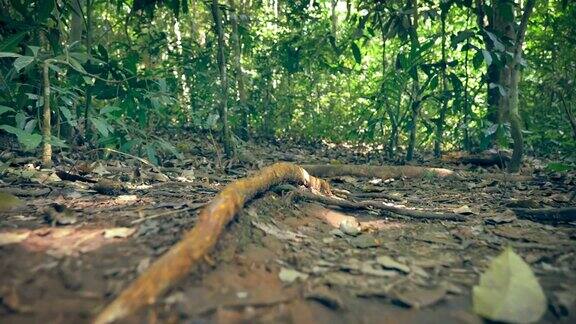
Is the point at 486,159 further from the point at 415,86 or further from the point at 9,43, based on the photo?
the point at 9,43

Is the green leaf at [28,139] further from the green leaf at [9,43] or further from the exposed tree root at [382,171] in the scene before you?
the exposed tree root at [382,171]

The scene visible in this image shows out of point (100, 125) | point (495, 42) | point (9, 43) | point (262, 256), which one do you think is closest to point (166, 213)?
point (262, 256)

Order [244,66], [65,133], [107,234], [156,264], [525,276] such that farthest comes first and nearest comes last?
[244,66] → [65,133] → [107,234] → [525,276] → [156,264]

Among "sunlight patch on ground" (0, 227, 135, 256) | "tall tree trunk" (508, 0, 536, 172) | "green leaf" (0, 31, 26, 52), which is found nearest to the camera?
"sunlight patch on ground" (0, 227, 135, 256)

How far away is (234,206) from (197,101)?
524cm

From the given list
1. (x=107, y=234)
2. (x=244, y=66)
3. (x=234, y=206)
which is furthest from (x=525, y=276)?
(x=244, y=66)

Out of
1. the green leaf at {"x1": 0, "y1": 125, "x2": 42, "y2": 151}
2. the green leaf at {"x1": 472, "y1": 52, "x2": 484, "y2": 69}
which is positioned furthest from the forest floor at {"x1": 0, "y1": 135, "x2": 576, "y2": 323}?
the green leaf at {"x1": 472, "y1": 52, "x2": 484, "y2": 69}

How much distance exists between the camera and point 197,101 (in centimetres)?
691

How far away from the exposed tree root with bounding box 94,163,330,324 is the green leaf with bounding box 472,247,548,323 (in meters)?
0.93

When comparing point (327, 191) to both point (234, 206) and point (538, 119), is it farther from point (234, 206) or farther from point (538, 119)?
point (538, 119)

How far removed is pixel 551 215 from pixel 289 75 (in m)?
5.06

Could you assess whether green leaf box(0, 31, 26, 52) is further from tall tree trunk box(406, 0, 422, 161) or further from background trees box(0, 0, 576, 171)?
tall tree trunk box(406, 0, 422, 161)

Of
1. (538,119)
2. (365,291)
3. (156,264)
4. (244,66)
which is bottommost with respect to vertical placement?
(365,291)

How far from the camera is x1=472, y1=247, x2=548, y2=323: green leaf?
1343 millimetres
